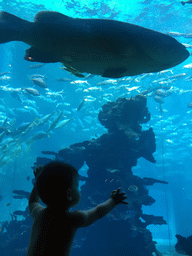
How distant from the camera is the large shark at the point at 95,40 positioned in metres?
1.88

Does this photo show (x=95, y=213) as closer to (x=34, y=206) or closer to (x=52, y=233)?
(x=52, y=233)

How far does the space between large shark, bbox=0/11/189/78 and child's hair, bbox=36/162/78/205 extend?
1.31 m

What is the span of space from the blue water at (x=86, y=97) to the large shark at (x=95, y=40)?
8.93 metres

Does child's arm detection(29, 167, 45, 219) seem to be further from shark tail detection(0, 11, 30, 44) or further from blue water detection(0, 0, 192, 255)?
blue water detection(0, 0, 192, 255)

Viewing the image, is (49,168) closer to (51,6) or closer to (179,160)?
(51,6)

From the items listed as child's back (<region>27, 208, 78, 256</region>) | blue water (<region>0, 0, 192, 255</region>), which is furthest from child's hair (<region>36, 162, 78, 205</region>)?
blue water (<region>0, 0, 192, 255</region>)

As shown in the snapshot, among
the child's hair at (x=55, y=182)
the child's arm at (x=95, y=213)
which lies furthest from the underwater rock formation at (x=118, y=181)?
the child's hair at (x=55, y=182)

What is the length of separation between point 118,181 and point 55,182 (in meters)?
6.31

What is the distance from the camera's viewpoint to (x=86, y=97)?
60.2ft

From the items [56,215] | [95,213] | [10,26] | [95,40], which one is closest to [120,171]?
[95,213]

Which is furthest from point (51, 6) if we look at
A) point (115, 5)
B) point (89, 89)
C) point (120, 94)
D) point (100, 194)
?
point (100, 194)

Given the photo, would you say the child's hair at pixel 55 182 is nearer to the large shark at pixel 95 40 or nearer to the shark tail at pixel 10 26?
the large shark at pixel 95 40

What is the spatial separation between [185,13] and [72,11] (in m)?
8.00

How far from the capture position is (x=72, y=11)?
493 inches
